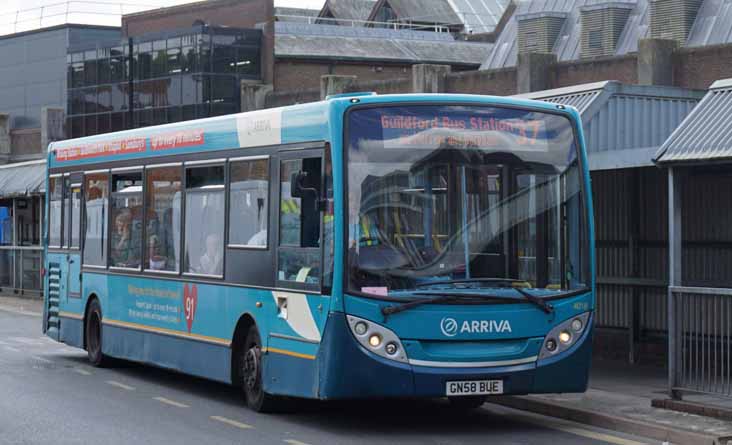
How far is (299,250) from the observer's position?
12.7m

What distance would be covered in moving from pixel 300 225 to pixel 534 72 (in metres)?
28.5

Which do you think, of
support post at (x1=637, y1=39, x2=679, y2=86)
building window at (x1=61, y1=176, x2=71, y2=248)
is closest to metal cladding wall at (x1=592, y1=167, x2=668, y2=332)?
building window at (x1=61, y1=176, x2=71, y2=248)

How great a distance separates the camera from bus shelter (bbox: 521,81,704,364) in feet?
55.5

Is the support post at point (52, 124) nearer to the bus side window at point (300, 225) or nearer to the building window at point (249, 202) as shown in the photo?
the building window at point (249, 202)

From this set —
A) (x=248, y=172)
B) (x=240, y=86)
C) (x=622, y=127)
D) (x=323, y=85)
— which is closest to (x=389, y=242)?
(x=248, y=172)

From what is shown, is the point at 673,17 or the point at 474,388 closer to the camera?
the point at 474,388

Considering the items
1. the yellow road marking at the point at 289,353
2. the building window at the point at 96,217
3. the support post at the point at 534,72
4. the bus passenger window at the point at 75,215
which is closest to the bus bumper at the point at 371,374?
the yellow road marking at the point at 289,353

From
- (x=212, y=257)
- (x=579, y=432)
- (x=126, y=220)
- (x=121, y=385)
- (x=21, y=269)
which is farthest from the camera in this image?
(x=21, y=269)

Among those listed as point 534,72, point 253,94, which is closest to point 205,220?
point 534,72

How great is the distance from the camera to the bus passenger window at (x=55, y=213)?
2002 cm

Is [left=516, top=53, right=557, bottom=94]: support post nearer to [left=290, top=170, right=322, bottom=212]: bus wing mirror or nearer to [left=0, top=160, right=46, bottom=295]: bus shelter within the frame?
[left=0, top=160, right=46, bottom=295]: bus shelter

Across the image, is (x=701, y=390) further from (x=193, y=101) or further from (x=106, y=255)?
(x=193, y=101)

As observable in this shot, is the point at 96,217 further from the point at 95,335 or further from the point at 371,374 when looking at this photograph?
the point at 371,374

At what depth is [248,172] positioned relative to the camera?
14.0 m
